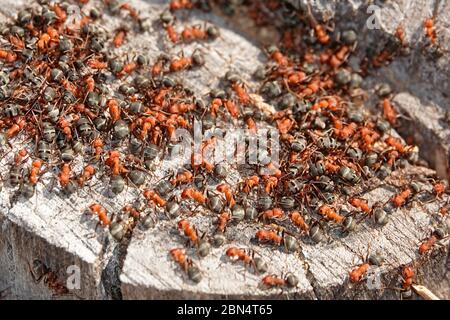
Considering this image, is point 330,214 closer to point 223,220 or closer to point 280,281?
point 280,281

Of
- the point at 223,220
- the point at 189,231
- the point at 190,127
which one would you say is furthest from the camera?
the point at 190,127

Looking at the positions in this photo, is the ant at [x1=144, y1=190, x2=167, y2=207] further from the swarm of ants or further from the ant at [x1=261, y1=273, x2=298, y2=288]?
the ant at [x1=261, y1=273, x2=298, y2=288]

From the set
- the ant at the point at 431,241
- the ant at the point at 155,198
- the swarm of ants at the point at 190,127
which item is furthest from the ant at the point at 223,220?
the ant at the point at 431,241

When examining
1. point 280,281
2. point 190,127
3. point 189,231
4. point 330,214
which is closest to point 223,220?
point 189,231

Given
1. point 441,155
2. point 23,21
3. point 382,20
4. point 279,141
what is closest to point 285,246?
point 279,141

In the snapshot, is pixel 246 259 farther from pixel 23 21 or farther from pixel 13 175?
pixel 23 21

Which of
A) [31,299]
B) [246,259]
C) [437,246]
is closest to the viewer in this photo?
[246,259]

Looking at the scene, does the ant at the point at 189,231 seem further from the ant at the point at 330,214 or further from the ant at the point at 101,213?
the ant at the point at 330,214

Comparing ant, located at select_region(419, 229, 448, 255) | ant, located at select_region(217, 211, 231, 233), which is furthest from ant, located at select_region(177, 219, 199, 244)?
ant, located at select_region(419, 229, 448, 255)

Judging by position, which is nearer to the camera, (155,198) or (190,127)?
(155,198)
